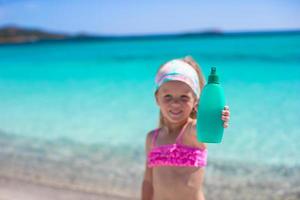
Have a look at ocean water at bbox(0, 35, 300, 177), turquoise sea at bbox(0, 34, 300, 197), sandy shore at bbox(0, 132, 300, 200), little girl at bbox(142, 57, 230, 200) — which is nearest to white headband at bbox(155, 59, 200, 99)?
little girl at bbox(142, 57, 230, 200)

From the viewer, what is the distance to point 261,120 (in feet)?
23.9

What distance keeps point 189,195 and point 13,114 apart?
23.6ft

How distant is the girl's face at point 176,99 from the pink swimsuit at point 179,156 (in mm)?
148

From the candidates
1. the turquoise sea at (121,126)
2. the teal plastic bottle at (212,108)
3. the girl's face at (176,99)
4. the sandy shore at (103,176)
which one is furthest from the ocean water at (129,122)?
the teal plastic bottle at (212,108)

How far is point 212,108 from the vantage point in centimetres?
208

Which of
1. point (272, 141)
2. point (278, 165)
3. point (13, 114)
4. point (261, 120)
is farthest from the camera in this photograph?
point (13, 114)

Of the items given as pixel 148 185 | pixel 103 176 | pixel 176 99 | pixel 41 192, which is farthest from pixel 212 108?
pixel 103 176

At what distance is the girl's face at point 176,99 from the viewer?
239cm

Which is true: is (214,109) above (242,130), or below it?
below

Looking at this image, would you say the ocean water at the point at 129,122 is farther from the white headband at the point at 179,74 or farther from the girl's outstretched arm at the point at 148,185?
the white headband at the point at 179,74

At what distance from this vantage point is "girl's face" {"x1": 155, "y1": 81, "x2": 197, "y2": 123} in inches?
94.3

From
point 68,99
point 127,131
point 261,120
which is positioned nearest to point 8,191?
point 127,131

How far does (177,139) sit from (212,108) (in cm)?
50

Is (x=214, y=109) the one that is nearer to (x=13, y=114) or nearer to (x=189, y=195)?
(x=189, y=195)
